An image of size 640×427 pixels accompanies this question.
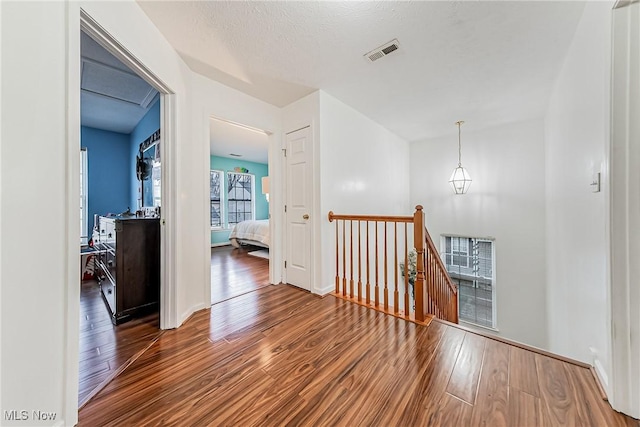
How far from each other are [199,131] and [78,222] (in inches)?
56.4

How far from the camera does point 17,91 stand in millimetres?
850

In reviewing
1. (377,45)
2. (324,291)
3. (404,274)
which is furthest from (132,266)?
(377,45)

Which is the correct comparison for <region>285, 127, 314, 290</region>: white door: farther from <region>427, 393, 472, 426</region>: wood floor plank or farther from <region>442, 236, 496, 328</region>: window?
<region>442, 236, 496, 328</region>: window

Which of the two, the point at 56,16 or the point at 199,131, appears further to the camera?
the point at 199,131

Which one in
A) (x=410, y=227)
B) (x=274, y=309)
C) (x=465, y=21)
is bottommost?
(x=274, y=309)

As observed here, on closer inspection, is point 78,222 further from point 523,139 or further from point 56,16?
point 523,139

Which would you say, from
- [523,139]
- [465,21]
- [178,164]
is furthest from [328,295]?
[523,139]

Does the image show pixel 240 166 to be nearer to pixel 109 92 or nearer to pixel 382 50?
pixel 109 92

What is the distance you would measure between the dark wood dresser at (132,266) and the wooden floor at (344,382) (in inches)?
23.5

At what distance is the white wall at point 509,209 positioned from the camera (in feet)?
11.8

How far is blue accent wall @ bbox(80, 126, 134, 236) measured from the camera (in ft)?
13.7

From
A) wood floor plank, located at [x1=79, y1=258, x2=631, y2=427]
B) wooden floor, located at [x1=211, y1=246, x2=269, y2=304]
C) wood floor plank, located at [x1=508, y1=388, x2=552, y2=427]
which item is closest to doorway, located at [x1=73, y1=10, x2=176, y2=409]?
wood floor plank, located at [x1=79, y1=258, x2=631, y2=427]

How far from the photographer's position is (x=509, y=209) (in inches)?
152

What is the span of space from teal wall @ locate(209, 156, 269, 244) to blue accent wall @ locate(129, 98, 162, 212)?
1.94 metres
